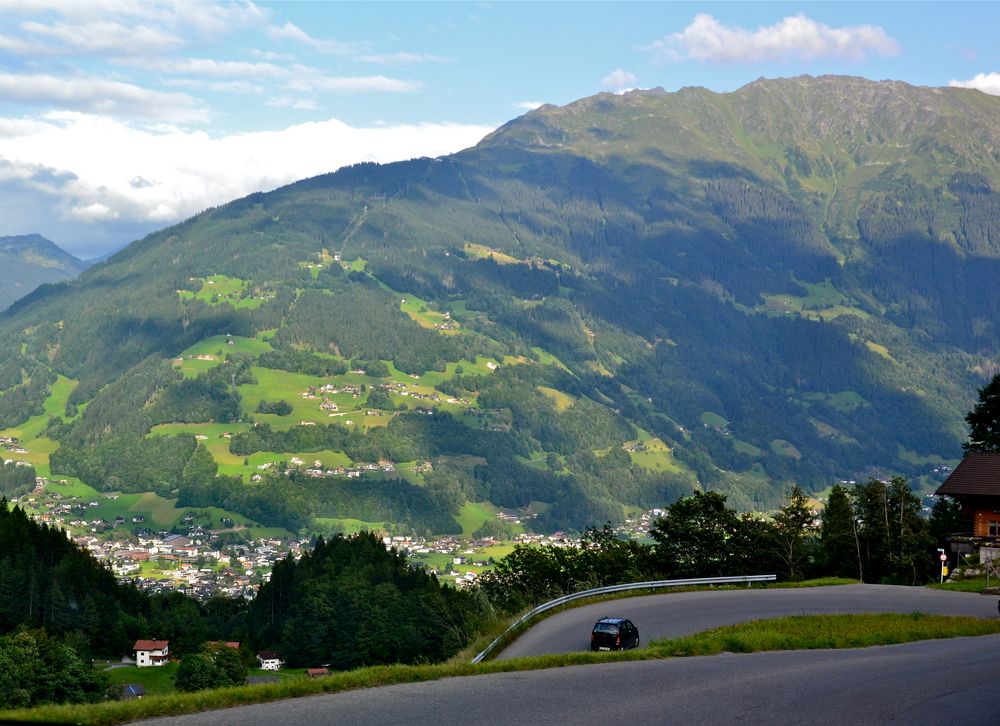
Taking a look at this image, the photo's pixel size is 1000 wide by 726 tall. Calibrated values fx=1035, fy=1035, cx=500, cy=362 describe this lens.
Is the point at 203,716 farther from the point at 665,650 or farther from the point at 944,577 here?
the point at 944,577

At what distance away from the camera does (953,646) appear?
30.8 m

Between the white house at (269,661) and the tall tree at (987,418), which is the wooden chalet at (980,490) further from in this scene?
the white house at (269,661)

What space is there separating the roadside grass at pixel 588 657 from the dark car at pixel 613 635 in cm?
291

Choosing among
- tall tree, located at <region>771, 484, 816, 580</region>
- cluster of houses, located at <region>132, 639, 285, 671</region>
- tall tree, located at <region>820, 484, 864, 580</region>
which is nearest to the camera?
tall tree, located at <region>820, 484, 864, 580</region>

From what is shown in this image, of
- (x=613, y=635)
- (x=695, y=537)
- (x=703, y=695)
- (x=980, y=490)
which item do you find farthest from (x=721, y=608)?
(x=695, y=537)

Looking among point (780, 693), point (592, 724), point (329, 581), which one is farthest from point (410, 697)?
point (329, 581)

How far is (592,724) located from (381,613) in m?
83.6

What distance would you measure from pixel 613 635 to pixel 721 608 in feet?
35.6

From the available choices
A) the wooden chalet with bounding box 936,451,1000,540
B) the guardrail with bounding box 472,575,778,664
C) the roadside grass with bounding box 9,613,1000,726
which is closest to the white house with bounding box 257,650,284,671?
the guardrail with bounding box 472,575,778,664

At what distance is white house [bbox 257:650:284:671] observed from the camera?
104125mm

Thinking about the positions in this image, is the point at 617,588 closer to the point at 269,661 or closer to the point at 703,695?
the point at 703,695

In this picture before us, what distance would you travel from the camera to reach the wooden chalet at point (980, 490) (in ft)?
191

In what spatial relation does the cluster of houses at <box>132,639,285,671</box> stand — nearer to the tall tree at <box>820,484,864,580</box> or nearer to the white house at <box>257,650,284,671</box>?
the white house at <box>257,650,284,671</box>

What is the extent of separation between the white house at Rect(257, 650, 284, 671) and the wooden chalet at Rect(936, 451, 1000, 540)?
6930 centimetres
